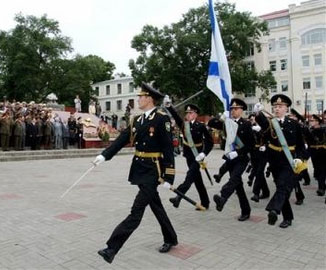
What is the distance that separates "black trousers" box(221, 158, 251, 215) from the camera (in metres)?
6.03

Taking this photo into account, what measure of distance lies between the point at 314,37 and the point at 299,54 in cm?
303

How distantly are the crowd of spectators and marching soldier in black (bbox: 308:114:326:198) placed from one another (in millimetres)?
14325

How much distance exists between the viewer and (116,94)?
2822 inches

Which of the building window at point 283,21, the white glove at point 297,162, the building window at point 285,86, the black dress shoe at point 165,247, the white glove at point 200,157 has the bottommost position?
the black dress shoe at point 165,247

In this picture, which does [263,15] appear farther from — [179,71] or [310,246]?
[310,246]

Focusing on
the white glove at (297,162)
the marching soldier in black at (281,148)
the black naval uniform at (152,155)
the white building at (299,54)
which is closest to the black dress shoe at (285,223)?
the marching soldier in black at (281,148)

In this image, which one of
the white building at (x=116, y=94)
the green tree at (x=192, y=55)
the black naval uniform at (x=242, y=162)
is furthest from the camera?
the white building at (x=116, y=94)

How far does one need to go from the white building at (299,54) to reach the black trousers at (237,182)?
50.1 m

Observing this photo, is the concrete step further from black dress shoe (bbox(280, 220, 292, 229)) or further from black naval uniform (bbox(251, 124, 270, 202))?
black dress shoe (bbox(280, 220, 292, 229))

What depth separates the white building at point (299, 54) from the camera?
180 ft

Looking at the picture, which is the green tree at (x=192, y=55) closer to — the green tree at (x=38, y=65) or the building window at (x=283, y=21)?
the green tree at (x=38, y=65)

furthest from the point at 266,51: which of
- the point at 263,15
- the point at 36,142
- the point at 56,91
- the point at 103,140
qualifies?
the point at 36,142

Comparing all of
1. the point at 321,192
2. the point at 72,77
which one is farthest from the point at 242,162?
the point at 72,77

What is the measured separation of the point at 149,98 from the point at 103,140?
68.8ft
